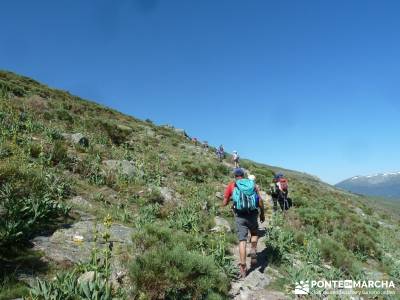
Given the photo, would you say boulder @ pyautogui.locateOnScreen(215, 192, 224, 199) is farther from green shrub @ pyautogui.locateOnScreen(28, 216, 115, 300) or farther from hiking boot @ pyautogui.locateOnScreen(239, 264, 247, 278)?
green shrub @ pyautogui.locateOnScreen(28, 216, 115, 300)

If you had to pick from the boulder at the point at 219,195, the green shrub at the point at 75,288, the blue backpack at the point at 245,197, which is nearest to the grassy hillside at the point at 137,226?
the green shrub at the point at 75,288

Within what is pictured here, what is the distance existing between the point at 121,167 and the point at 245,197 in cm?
729

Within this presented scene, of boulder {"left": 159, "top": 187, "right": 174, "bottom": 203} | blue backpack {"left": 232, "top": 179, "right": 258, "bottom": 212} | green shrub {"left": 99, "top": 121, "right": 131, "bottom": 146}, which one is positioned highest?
green shrub {"left": 99, "top": 121, "right": 131, "bottom": 146}

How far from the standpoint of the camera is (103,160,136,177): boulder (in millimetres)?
13758

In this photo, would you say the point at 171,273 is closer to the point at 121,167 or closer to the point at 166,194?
the point at 166,194

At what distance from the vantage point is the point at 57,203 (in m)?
8.27

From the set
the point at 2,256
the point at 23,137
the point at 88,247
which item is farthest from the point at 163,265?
the point at 23,137

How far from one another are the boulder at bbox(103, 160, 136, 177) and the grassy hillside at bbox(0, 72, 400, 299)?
59mm

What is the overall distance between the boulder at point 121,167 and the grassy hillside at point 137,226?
0.06 metres

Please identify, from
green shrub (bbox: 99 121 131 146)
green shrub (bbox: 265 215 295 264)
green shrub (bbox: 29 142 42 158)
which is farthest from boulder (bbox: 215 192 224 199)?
green shrub (bbox: 99 121 131 146)

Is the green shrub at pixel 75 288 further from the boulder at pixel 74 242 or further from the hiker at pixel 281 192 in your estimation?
the hiker at pixel 281 192

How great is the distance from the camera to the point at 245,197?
26.4ft

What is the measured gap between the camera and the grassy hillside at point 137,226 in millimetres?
5973

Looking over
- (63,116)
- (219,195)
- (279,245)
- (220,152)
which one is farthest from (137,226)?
(220,152)
